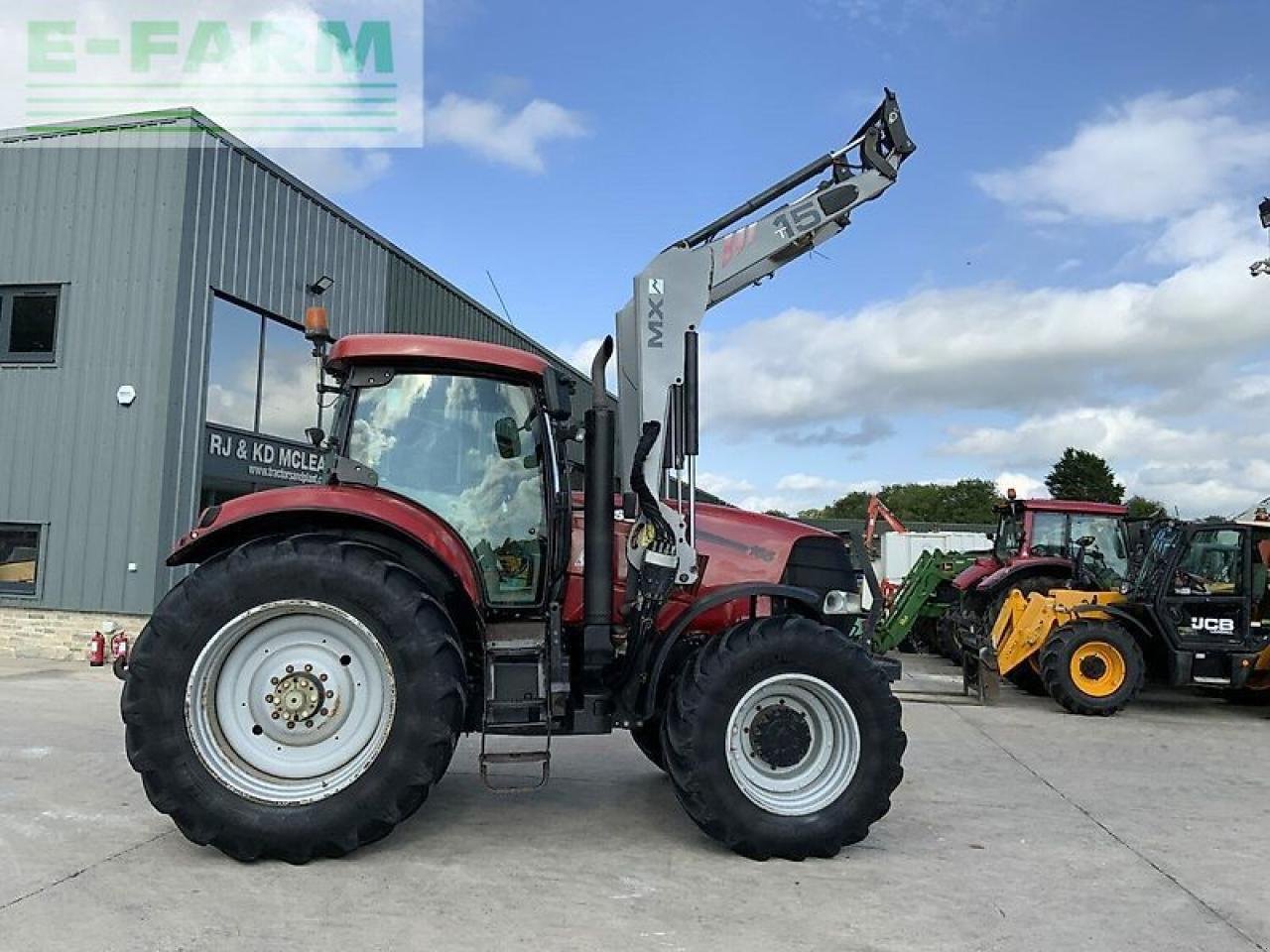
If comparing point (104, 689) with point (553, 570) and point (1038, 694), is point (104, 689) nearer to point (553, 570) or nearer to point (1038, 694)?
point (553, 570)

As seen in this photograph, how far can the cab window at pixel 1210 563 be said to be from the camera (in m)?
10.3

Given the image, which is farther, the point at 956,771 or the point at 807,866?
the point at 956,771

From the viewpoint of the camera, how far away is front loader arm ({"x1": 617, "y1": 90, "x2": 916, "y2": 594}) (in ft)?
16.7

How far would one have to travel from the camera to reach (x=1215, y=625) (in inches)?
401

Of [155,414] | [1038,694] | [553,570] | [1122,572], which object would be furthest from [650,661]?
[1122,572]

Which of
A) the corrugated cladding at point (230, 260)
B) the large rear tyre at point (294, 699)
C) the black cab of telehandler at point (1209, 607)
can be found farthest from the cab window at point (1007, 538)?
the large rear tyre at point (294, 699)

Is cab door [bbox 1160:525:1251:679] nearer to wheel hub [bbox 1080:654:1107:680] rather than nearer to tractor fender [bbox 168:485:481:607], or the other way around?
wheel hub [bbox 1080:654:1107:680]

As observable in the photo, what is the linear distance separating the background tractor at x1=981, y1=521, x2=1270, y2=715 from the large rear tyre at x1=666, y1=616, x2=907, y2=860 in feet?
20.8

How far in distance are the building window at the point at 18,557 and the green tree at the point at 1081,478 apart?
232 feet

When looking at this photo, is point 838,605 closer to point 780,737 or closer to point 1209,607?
point 780,737

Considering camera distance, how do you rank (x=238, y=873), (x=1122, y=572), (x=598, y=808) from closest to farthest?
(x=238, y=873)
(x=598, y=808)
(x=1122, y=572)

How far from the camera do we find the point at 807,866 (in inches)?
181

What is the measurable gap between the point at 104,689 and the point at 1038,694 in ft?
33.3

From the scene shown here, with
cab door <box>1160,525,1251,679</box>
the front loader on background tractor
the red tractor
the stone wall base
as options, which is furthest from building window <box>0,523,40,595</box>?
cab door <box>1160,525,1251,679</box>
